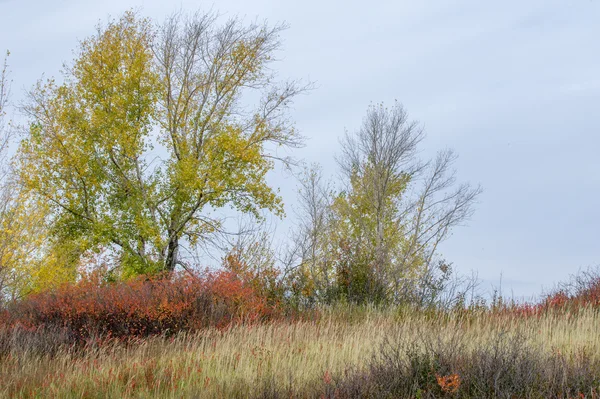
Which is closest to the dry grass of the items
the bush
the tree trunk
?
the bush

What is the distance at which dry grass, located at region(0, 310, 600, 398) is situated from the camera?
730 centimetres

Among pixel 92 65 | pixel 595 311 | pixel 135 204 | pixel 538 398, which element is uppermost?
pixel 92 65

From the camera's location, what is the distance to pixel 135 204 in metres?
21.9

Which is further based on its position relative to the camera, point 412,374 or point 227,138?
point 227,138

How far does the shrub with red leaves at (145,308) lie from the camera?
1220cm

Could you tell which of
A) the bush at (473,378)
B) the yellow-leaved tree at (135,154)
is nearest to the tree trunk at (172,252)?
the yellow-leaved tree at (135,154)

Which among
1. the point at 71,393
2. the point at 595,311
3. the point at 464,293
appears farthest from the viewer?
the point at 464,293

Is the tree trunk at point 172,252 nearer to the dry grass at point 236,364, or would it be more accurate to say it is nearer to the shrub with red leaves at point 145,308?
the shrub with red leaves at point 145,308

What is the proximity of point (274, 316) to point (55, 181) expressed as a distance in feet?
43.1

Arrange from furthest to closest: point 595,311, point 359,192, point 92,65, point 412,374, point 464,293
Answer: point 359,192 → point 92,65 → point 464,293 → point 595,311 → point 412,374

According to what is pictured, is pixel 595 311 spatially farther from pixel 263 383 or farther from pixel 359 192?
pixel 359 192

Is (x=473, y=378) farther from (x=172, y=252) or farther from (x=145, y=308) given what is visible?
(x=172, y=252)

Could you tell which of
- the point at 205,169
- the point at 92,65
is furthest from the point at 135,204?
the point at 92,65

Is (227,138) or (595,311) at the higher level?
(227,138)
